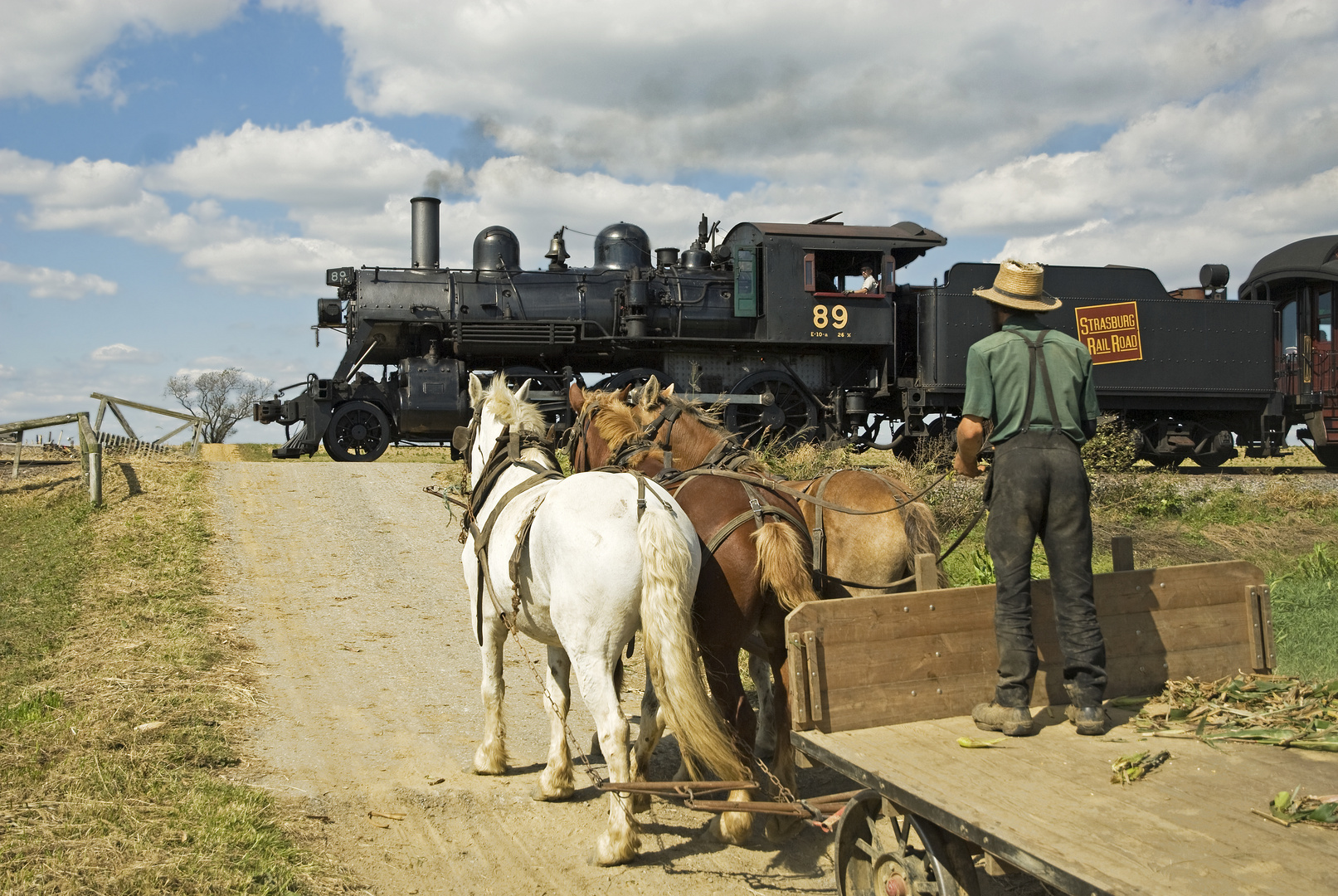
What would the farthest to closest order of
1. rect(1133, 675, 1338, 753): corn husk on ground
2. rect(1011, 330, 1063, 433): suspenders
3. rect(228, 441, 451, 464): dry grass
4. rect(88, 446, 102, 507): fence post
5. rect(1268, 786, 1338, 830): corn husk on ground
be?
1. rect(228, 441, 451, 464): dry grass
2. rect(88, 446, 102, 507): fence post
3. rect(1011, 330, 1063, 433): suspenders
4. rect(1133, 675, 1338, 753): corn husk on ground
5. rect(1268, 786, 1338, 830): corn husk on ground

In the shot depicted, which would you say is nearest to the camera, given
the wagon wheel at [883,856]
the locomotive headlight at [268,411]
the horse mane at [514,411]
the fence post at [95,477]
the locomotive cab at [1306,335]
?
the wagon wheel at [883,856]

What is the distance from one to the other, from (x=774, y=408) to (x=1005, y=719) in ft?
39.6

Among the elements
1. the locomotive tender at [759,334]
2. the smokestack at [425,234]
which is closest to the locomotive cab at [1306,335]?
the locomotive tender at [759,334]

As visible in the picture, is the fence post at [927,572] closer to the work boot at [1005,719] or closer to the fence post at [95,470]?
the work boot at [1005,719]

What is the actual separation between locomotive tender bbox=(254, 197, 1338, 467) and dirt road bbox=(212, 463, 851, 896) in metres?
4.40

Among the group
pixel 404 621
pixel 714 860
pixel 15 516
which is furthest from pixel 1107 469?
pixel 15 516

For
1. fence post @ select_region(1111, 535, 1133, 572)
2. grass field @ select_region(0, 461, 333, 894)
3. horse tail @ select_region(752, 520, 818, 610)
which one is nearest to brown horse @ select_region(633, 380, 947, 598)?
horse tail @ select_region(752, 520, 818, 610)

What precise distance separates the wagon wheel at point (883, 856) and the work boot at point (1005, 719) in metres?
0.42

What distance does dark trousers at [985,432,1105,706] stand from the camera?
3.21 meters

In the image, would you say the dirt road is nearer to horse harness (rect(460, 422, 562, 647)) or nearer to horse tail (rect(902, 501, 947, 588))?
horse harness (rect(460, 422, 562, 647))

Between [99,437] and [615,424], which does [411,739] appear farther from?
[99,437]

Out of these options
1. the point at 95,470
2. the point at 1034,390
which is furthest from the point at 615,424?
the point at 95,470

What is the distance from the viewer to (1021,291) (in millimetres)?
3604

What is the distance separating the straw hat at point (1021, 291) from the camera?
11.7ft
